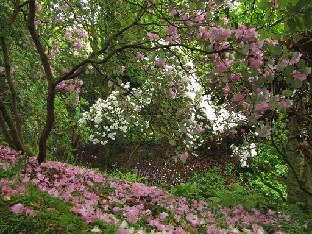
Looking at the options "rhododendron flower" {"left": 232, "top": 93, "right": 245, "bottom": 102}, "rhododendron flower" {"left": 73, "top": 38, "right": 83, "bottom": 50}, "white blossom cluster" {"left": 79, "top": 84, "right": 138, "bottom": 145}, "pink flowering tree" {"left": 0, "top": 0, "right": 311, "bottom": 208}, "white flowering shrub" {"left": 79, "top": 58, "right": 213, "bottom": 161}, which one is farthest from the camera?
"white blossom cluster" {"left": 79, "top": 84, "right": 138, "bottom": 145}

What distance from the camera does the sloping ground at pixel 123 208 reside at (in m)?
2.98

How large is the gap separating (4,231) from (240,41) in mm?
2058

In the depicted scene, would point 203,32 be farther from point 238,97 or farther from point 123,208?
point 123,208

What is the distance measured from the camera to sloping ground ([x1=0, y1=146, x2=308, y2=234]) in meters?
2.98

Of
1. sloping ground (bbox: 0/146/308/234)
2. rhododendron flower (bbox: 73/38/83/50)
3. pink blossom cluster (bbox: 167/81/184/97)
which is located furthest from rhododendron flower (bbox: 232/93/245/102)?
rhododendron flower (bbox: 73/38/83/50)

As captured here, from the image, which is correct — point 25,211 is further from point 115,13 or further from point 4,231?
point 115,13

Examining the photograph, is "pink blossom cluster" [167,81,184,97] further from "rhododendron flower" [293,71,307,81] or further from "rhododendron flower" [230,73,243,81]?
"rhododendron flower" [293,71,307,81]

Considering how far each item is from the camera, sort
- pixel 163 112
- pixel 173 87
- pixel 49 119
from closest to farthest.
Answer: pixel 163 112
pixel 49 119
pixel 173 87

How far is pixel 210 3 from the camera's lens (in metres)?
3.20

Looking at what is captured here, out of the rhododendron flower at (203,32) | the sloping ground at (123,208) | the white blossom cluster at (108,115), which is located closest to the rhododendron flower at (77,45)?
the white blossom cluster at (108,115)

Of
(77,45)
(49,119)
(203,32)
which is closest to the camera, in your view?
(203,32)

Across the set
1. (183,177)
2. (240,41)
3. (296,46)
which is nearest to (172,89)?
(296,46)

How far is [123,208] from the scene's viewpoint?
3.68 m

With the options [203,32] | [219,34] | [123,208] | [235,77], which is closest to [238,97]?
[235,77]
